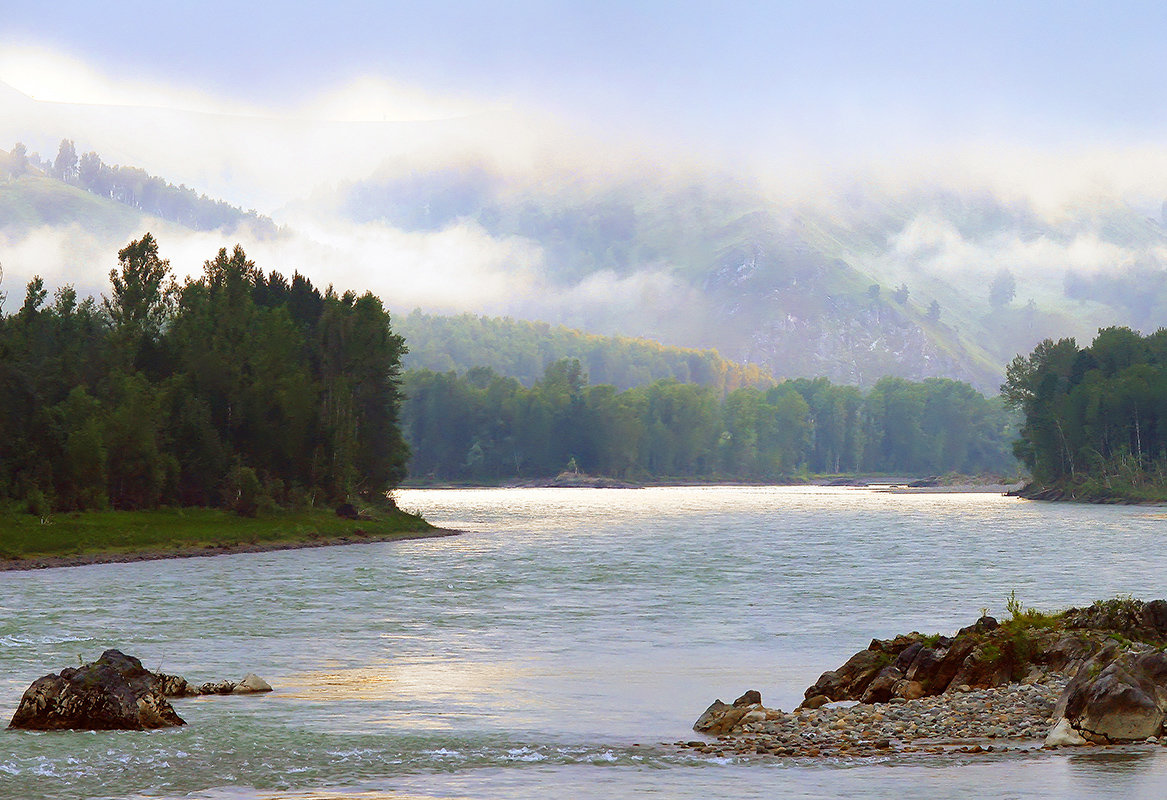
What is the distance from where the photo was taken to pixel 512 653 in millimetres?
45375

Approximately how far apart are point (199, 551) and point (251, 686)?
6825 centimetres

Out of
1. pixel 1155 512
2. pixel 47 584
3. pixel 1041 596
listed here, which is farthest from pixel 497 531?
pixel 1155 512

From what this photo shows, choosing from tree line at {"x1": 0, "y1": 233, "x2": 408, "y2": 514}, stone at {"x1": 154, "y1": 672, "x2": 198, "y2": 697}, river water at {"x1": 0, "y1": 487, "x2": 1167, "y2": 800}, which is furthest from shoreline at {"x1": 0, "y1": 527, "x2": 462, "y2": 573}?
stone at {"x1": 154, "y1": 672, "x2": 198, "y2": 697}

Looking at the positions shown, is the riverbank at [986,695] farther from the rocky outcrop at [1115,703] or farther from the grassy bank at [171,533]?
the grassy bank at [171,533]

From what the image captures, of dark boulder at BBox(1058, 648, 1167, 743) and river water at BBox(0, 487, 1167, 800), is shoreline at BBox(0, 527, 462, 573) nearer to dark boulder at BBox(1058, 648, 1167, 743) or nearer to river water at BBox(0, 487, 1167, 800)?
river water at BBox(0, 487, 1167, 800)

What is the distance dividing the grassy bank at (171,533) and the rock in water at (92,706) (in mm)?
57636

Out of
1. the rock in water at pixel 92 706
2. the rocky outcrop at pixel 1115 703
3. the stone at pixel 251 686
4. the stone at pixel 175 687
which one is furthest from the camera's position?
the stone at pixel 251 686

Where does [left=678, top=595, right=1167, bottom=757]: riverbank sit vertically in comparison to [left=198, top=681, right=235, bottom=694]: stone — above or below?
above

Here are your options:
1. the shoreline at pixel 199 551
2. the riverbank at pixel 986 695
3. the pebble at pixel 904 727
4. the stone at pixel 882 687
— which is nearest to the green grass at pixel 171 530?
the shoreline at pixel 199 551

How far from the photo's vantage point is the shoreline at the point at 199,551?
85.4 m

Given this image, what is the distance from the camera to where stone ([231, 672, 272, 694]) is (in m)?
35.5

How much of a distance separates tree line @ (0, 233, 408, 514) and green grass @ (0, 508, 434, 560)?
7.72 feet

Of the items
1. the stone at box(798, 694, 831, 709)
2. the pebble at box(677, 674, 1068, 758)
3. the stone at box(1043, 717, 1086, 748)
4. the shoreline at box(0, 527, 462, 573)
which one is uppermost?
the stone at box(1043, 717, 1086, 748)

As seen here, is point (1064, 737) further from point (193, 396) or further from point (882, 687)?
point (193, 396)
